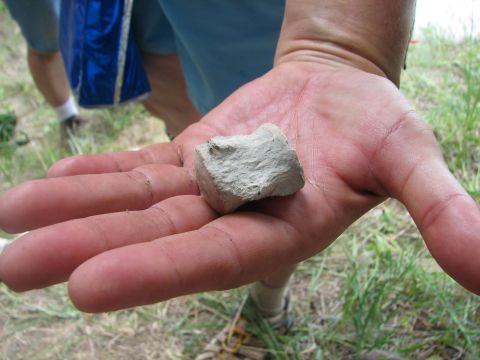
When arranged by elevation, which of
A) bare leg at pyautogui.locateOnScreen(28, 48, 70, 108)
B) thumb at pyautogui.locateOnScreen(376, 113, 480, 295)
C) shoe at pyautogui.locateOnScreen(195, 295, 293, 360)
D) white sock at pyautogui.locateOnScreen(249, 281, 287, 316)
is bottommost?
shoe at pyautogui.locateOnScreen(195, 295, 293, 360)

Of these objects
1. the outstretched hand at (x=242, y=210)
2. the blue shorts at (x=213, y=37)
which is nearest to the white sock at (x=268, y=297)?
the outstretched hand at (x=242, y=210)

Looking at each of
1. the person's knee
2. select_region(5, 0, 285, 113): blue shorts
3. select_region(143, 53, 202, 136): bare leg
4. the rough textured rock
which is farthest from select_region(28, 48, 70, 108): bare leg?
the rough textured rock

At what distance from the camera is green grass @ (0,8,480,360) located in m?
1.94

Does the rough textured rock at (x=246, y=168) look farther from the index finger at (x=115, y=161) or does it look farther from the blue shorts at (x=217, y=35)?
the blue shorts at (x=217, y=35)

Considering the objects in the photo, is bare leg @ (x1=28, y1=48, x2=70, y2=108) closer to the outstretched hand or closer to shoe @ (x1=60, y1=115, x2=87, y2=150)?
shoe @ (x1=60, y1=115, x2=87, y2=150)

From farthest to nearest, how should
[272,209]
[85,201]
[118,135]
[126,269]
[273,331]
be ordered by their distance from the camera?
[118,135], [273,331], [272,209], [85,201], [126,269]

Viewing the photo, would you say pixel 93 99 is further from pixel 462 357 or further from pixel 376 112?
pixel 462 357

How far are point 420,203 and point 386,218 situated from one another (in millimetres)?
1396

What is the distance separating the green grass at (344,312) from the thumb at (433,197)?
0.91m

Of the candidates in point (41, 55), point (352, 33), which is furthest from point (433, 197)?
point (41, 55)

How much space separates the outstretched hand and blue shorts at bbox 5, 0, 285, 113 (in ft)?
1.23

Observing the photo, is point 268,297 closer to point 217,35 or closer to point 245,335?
point 245,335

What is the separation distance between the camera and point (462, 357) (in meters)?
1.83

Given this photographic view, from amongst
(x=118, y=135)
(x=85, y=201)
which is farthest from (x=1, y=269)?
(x=118, y=135)
